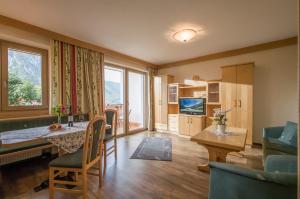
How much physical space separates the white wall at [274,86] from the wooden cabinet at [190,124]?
1323 millimetres

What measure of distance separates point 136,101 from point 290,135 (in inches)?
164

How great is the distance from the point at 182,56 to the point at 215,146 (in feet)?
10.6

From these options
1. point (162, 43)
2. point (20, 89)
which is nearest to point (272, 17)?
point (162, 43)

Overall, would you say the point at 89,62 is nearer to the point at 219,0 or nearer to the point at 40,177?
the point at 40,177

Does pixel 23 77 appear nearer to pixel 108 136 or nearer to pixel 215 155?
pixel 108 136

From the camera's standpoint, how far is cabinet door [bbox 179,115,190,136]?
4578mm

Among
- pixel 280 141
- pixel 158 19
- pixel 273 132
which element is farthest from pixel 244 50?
pixel 158 19

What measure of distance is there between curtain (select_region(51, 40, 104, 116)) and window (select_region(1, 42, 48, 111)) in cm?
37

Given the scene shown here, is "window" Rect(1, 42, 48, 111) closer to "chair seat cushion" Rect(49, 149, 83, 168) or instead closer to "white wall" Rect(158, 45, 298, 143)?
"chair seat cushion" Rect(49, 149, 83, 168)

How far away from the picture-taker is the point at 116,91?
4.81 meters

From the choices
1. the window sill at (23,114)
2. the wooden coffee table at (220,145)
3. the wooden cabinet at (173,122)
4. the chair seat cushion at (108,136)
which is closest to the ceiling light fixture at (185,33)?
the wooden coffee table at (220,145)

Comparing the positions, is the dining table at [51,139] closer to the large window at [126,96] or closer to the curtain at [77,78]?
the curtain at [77,78]

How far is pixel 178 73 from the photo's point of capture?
17.6ft

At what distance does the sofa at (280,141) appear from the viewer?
7.67 ft
